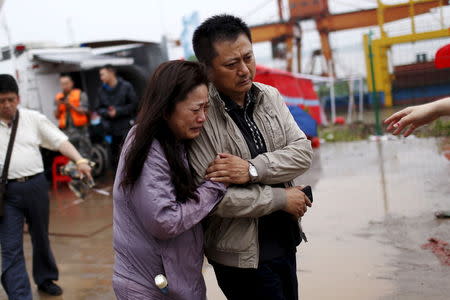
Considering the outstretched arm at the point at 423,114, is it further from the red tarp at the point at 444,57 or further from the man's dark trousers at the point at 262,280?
the red tarp at the point at 444,57

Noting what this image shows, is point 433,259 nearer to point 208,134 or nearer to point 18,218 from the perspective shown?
point 208,134

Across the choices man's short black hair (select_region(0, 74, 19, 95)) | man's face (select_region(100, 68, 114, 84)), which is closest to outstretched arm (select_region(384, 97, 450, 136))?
man's short black hair (select_region(0, 74, 19, 95))

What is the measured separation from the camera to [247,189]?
2006 mm

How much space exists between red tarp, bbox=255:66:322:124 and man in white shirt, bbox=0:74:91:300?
5.37 m

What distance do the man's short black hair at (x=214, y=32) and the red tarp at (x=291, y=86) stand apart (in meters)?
6.79

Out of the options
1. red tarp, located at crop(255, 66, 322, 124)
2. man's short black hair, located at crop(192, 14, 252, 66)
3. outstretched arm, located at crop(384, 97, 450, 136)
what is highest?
man's short black hair, located at crop(192, 14, 252, 66)

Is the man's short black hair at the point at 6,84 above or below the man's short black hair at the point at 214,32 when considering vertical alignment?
below

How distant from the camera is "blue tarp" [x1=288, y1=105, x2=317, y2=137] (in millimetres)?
9938

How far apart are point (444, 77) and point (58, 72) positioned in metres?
8.08

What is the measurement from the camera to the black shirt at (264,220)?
215 cm

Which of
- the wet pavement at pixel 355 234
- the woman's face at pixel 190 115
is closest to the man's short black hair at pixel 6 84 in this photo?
the wet pavement at pixel 355 234

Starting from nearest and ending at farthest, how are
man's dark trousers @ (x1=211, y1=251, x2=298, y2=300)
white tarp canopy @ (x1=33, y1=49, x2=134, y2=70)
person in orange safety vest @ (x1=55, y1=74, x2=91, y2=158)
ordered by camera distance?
man's dark trousers @ (x1=211, y1=251, x2=298, y2=300)
person in orange safety vest @ (x1=55, y1=74, x2=91, y2=158)
white tarp canopy @ (x1=33, y1=49, x2=134, y2=70)

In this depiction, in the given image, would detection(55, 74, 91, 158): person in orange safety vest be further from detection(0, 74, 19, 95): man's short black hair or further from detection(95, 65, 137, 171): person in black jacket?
detection(0, 74, 19, 95): man's short black hair

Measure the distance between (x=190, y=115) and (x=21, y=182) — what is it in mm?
2370
